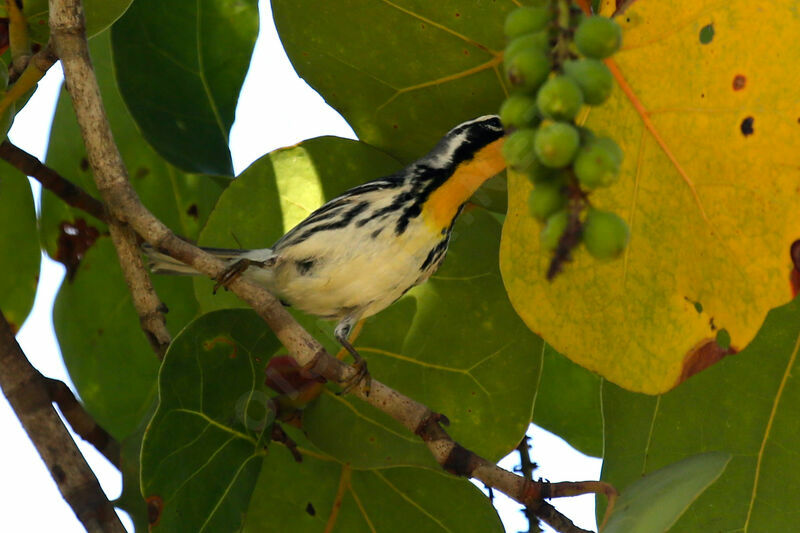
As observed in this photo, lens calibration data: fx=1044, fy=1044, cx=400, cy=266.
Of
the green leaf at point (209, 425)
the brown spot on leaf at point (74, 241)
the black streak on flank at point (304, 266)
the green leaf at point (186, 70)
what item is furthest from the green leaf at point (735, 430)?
the brown spot on leaf at point (74, 241)

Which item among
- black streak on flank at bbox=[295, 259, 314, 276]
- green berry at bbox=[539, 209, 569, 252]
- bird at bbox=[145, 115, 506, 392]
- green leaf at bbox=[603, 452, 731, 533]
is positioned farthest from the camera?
black streak on flank at bbox=[295, 259, 314, 276]

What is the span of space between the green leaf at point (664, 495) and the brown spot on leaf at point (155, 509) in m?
0.84

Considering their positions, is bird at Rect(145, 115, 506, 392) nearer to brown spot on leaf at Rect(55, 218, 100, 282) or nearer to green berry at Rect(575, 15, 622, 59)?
brown spot on leaf at Rect(55, 218, 100, 282)

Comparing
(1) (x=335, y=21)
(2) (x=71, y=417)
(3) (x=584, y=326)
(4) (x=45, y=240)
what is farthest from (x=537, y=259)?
Result: (4) (x=45, y=240)

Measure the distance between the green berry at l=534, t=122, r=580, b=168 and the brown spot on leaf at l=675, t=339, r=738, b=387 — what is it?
0.79 meters

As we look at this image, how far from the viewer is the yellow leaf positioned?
1.76 m

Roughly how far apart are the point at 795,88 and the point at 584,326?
1.76 ft

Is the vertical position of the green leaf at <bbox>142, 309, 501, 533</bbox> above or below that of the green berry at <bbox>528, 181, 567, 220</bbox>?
above

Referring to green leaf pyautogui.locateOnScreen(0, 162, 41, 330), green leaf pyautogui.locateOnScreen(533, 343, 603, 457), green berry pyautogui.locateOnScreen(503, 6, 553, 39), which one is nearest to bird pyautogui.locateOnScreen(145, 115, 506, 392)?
green leaf pyautogui.locateOnScreen(0, 162, 41, 330)

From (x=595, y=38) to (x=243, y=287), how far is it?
1048 millimetres

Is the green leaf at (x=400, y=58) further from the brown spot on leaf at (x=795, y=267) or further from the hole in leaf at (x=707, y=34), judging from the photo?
the brown spot on leaf at (x=795, y=267)

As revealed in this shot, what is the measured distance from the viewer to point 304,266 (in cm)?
291

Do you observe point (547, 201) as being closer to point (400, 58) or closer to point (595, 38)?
point (595, 38)

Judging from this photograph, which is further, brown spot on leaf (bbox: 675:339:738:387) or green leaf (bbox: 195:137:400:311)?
green leaf (bbox: 195:137:400:311)
